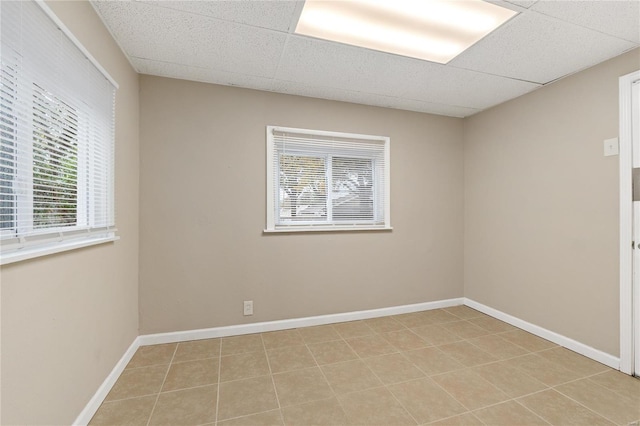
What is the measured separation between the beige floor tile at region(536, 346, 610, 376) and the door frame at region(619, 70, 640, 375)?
16 cm

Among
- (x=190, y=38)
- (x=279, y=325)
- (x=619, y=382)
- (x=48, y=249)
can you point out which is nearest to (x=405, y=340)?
(x=279, y=325)

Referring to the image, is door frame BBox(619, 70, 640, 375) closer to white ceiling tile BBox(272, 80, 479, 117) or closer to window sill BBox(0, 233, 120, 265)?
white ceiling tile BBox(272, 80, 479, 117)

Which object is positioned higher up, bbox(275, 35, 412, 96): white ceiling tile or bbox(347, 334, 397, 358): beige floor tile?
bbox(275, 35, 412, 96): white ceiling tile

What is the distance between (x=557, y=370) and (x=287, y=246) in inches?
98.7

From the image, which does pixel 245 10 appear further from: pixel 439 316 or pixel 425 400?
pixel 439 316

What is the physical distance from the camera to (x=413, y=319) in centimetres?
325

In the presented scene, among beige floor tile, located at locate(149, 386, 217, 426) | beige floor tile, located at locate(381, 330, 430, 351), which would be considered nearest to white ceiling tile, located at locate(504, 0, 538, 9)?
beige floor tile, located at locate(381, 330, 430, 351)

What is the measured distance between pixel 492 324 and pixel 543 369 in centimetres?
90

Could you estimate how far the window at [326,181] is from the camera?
298cm

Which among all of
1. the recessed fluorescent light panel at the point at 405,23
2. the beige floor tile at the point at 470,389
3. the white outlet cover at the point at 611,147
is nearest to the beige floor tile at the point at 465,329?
the beige floor tile at the point at 470,389

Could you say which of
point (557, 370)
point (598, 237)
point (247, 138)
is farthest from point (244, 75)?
point (557, 370)

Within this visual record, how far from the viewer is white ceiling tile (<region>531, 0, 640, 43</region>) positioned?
1668mm

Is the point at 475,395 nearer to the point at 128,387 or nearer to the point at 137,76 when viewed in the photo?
the point at 128,387

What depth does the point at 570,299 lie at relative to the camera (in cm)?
254
